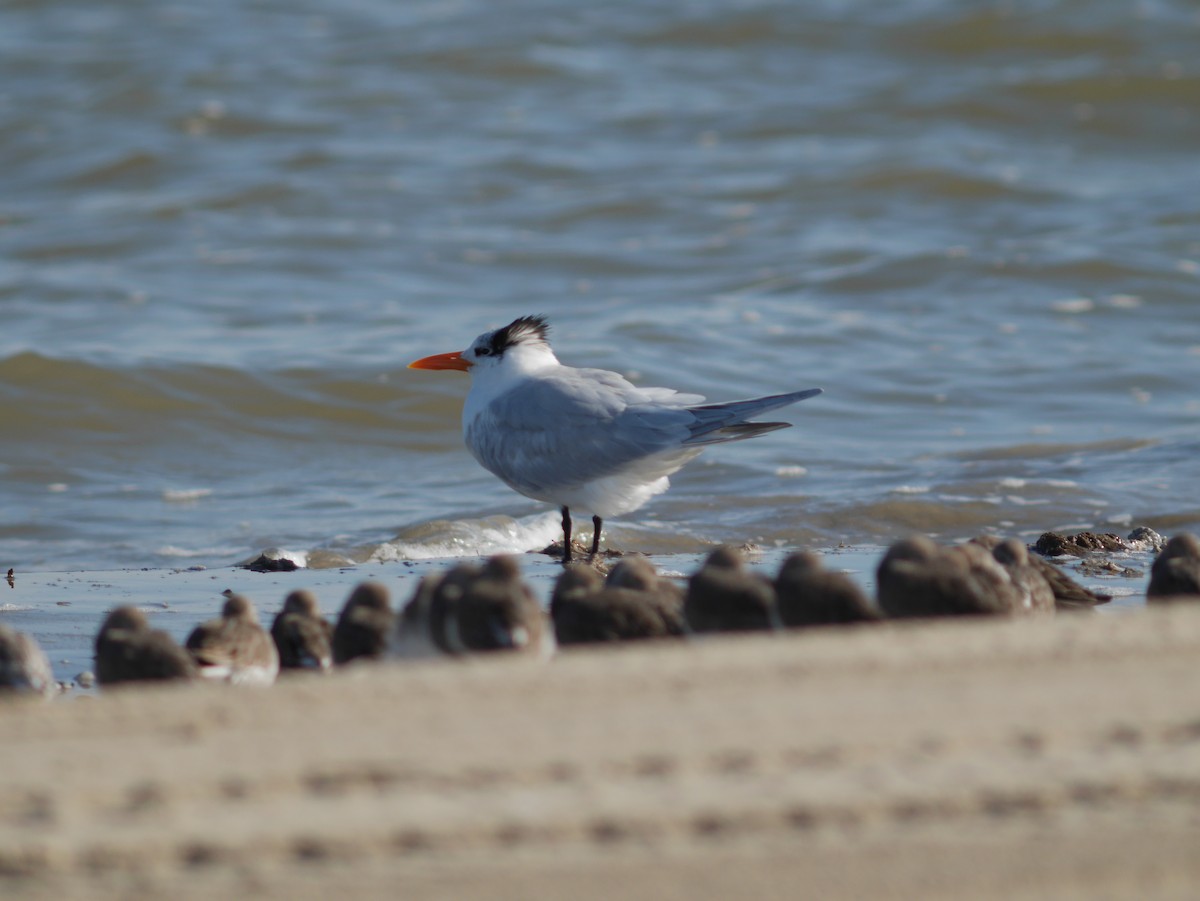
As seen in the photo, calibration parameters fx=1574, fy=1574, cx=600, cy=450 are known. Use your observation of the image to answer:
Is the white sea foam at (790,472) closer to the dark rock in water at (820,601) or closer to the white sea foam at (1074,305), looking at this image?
the white sea foam at (1074,305)

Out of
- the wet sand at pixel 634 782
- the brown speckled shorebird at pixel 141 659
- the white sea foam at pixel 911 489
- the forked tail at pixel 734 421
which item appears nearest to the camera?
the wet sand at pixel 634 782

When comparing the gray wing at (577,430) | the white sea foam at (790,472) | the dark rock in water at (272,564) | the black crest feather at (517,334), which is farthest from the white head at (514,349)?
the white sea foam at (790,472)

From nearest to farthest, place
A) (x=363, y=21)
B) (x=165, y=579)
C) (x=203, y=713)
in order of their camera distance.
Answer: (x=203, y=713)
(x=165, y=579)
(x=363, y=21)

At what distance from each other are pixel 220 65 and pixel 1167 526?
14593mm

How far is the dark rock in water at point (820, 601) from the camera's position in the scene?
3.78 metres

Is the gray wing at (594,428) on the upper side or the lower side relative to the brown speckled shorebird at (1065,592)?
upper

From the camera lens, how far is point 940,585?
3.82 metres

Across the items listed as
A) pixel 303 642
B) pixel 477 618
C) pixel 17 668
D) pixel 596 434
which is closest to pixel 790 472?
pixel 596 434

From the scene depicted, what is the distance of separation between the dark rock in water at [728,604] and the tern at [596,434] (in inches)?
92.8

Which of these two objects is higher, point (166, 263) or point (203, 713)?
point (166, 263)

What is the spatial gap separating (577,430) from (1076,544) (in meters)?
2.07

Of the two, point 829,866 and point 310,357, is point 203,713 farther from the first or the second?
point 310,357

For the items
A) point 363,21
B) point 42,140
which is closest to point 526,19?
point 363,21

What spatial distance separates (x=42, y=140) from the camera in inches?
667
